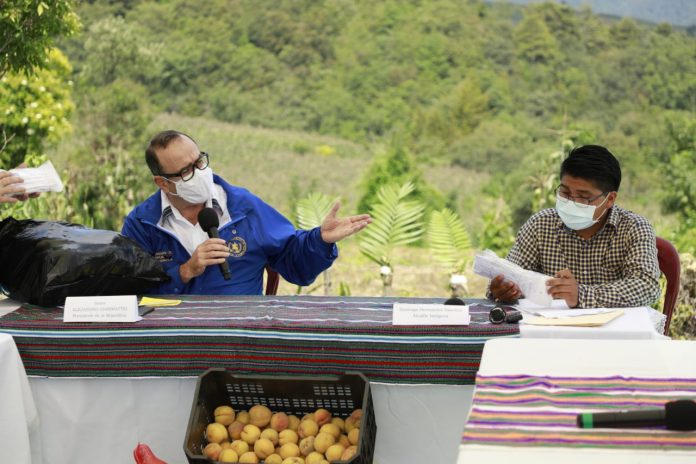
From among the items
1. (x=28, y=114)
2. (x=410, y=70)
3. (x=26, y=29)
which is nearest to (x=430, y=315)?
(x=26, y=29)

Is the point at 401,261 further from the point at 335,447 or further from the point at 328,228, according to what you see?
the point at 335,447

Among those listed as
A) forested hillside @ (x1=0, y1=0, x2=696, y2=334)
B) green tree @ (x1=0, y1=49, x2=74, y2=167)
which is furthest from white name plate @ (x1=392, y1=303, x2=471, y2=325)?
forested hillside @ (x1=0, y1=0, x2=696, y2=334)

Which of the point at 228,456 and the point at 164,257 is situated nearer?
the point at 228,456

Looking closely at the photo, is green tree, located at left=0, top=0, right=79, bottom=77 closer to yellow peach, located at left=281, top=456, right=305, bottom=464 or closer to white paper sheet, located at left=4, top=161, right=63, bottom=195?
white paper sheet, located at left=4, top=161, right=63, bottom=195

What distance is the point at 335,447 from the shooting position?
2.52m

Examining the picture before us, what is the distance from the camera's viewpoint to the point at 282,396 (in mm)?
2744

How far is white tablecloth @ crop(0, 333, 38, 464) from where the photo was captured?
2654 mm

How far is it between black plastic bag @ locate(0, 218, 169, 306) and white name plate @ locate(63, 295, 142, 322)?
19cm

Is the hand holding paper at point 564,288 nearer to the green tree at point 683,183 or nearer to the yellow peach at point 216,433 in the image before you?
the yellow peach at point 216,433

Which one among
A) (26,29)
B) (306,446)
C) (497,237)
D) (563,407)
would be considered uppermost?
(26,29)

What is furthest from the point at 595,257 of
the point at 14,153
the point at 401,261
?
the point at 14,153

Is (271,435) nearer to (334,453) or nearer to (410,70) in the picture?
(334,453)

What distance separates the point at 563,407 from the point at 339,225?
146 centimetres

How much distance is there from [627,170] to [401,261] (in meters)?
5.62
